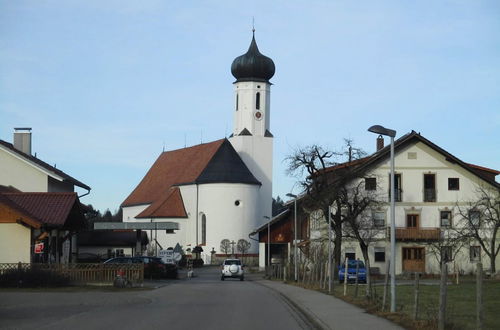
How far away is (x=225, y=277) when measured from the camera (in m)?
57.3

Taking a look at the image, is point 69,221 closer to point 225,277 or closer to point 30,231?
point 30,231

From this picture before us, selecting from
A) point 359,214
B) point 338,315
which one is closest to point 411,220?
point 359,214

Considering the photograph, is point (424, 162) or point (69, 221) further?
point (424, 162)

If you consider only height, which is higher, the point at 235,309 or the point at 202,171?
the point at 202,171

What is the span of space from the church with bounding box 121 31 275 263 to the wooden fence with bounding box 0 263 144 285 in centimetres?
5818

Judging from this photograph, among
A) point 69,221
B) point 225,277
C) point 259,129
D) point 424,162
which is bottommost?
point 225,277

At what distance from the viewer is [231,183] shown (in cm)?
9994

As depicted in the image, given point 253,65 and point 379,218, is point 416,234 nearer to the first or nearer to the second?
point 379,218

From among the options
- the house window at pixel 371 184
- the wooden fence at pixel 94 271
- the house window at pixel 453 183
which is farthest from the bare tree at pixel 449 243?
the wooden fence at pixel 94 271

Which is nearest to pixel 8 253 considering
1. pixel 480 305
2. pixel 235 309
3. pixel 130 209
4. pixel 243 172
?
pixel 235 309

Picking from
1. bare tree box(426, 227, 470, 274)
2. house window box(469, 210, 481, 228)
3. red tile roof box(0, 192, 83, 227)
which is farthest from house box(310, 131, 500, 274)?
red tile roof box(0, 192, 83, 227)

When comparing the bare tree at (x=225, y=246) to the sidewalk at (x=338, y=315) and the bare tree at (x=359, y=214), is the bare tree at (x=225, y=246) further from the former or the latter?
the sidewalk at (x=338, y=315)

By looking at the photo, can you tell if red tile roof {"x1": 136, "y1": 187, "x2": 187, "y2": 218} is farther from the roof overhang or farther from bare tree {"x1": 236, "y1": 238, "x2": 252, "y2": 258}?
the roof overhang

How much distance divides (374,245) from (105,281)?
26144 mm
